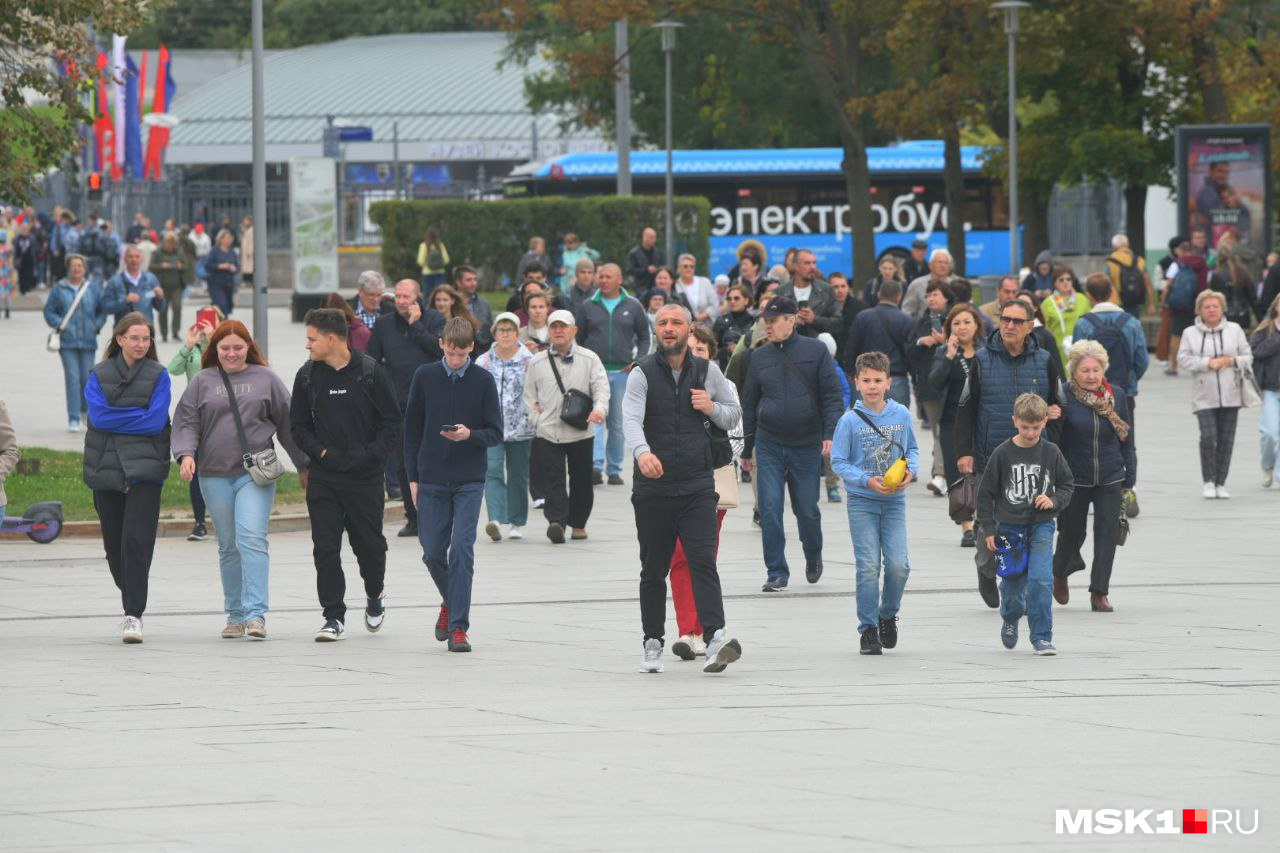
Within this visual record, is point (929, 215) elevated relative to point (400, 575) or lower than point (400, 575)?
elevated

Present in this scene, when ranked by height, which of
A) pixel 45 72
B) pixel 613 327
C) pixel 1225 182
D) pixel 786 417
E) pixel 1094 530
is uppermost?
pixel 45 72

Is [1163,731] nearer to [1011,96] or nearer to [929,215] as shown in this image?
[1011,96]

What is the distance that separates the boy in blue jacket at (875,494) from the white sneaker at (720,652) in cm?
84

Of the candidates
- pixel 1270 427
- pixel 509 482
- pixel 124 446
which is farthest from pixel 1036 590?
pixel 1270 427

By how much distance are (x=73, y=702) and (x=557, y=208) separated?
31381 mm

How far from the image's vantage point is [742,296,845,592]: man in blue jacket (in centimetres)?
1235

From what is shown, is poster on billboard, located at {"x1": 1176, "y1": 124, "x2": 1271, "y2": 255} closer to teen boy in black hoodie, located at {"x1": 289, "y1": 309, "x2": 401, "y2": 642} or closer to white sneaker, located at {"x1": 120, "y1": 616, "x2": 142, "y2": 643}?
teen boy in black hoodie, located at {"x1": 289, "y1": 309, "x2": 401, "y2": 642}

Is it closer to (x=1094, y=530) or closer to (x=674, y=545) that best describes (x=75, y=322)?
(x=1094, y=530)

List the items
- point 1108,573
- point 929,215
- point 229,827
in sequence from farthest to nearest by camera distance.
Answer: point 929,215, point 1108,573, point 229,827

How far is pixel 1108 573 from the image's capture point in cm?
1174

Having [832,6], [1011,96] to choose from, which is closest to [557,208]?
[832,6]

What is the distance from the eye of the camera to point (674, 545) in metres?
9.89

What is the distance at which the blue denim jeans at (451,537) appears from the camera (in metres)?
10.6

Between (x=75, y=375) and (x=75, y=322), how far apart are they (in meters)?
0.71
